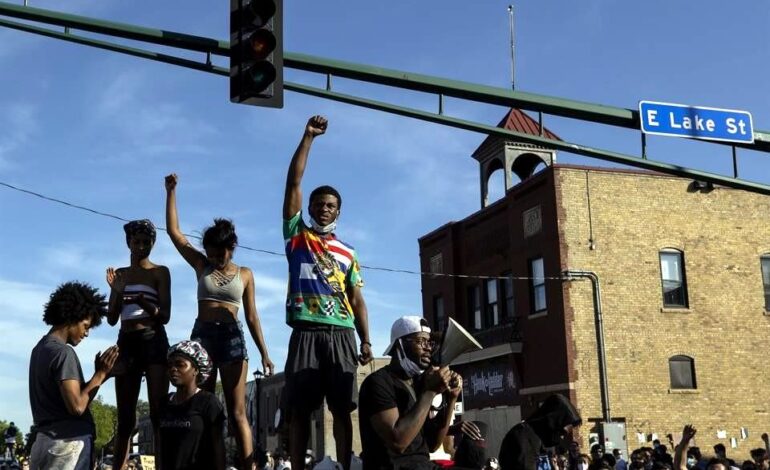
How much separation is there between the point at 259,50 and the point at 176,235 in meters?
2.90

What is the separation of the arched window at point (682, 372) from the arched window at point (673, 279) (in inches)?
64.4

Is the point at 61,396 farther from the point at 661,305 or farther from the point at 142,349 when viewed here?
the point at 661,305

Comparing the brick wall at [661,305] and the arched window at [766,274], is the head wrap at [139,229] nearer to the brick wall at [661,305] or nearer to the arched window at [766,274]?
the brick wall at [661,305]

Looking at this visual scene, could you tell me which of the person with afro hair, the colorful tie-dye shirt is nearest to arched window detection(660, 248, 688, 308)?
the colorful tie-dye shirt

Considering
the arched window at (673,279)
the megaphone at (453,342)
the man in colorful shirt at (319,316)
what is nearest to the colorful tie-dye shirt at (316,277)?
the man in colorful shirt at (319,316)

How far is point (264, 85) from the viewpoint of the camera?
32.3 feet

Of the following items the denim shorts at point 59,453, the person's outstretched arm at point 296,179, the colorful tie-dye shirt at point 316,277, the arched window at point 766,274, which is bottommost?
the denim shorts at point 59,453

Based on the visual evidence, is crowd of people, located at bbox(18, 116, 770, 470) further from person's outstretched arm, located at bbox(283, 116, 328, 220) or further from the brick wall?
the brick wall

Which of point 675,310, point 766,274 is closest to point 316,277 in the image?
point 675,310

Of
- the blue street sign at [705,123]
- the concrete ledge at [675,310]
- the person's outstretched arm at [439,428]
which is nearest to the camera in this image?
the person's outstretched arm at [439,428]

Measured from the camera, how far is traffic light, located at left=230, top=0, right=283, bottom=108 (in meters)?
9.80

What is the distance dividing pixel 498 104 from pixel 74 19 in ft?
15.4

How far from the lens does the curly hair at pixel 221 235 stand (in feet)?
23.9

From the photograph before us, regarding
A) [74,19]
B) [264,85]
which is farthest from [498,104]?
[74,19]
